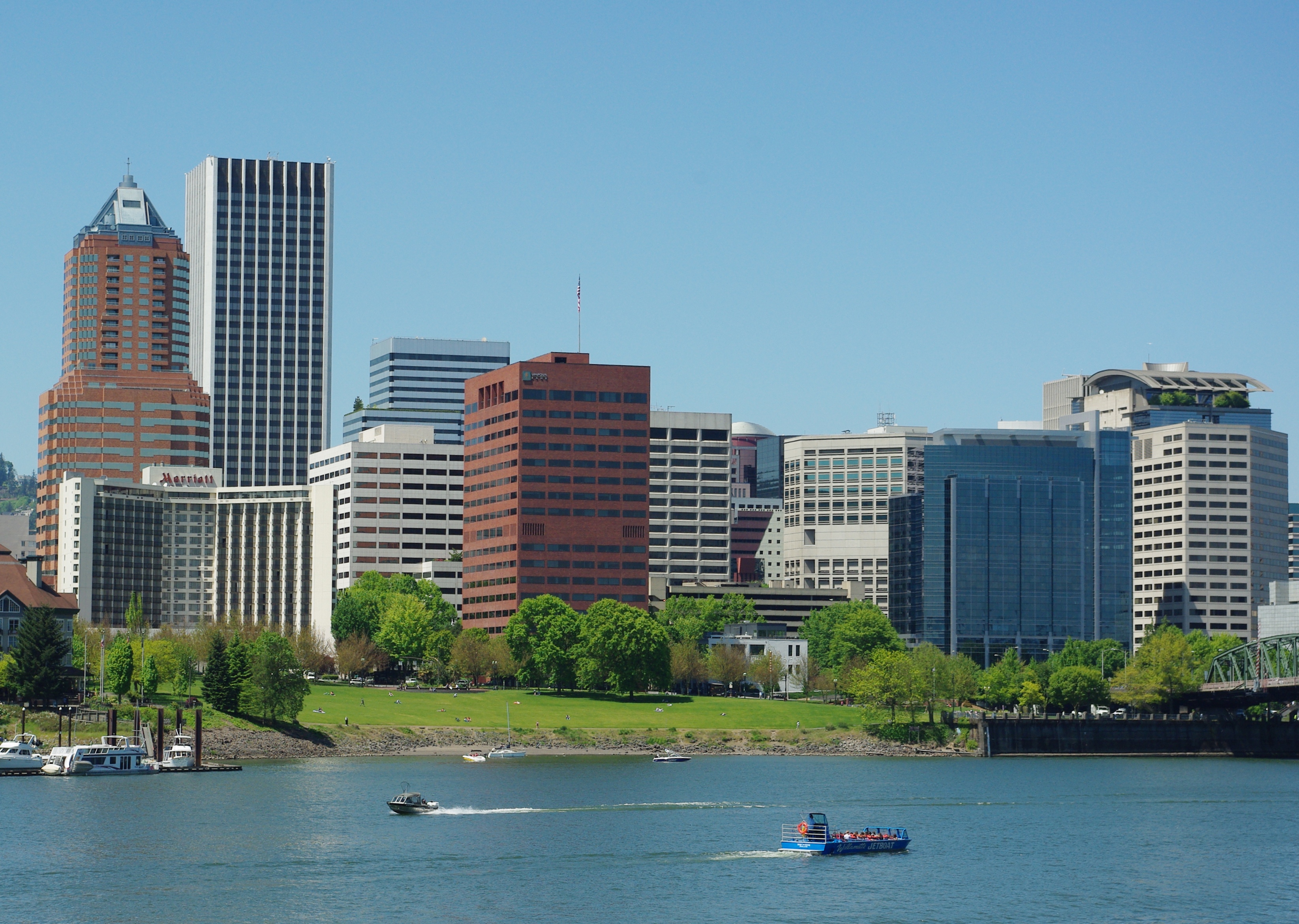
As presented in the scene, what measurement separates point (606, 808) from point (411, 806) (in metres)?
18.9

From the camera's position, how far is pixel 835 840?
140000 mm

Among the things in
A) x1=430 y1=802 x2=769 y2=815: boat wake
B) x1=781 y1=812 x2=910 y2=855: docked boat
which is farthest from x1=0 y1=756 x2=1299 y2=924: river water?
x1=781 y1=812 x2=910 y2=855: docked boat

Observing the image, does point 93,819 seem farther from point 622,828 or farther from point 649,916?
point 649,916

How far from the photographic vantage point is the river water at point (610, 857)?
115m

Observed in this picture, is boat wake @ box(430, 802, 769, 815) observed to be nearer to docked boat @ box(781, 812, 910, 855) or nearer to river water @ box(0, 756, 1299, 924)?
river water @ box(0, 756, 1299, 924)

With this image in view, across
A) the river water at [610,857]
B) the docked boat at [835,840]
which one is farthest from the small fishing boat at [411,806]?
the docked boat at [835,840]

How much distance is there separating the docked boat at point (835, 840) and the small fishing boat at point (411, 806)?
33.0 m

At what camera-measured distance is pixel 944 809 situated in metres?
173

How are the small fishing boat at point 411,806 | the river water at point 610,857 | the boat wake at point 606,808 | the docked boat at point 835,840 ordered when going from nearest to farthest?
the river water at point 610,857 → the docked boat at point 835,840 → the small fishing boat at point 411,806 → the boat wake at point 606,808

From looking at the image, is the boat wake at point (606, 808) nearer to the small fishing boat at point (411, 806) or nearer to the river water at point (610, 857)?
the river water at point (610, 857)

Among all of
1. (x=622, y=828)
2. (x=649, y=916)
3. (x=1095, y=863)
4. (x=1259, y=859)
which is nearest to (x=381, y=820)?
(x=622, y=828)

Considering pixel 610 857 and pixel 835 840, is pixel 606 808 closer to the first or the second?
pixel 610 857

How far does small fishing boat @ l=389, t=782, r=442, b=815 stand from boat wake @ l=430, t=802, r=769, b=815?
0.74m

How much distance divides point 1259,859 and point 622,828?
166 ft
